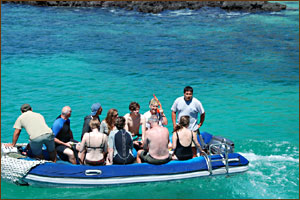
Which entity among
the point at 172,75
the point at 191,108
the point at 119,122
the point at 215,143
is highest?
the point at 172,75

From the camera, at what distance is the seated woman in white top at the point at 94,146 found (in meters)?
8.24

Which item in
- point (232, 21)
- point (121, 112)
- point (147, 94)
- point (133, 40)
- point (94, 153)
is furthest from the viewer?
point (232, 21)

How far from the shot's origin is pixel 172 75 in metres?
18.3

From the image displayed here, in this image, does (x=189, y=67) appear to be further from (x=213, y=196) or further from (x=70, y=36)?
(x=213, y=196)

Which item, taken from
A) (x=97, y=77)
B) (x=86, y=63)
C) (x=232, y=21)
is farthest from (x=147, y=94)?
(x=232, y=21)

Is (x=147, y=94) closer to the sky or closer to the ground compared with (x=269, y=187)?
closer to the sky

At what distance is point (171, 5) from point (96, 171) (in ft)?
91.6

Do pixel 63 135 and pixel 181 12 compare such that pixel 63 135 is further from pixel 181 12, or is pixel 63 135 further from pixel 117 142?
pixel 181 12

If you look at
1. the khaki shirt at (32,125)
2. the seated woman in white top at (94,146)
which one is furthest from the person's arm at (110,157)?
the khaki shirt at (32,125)

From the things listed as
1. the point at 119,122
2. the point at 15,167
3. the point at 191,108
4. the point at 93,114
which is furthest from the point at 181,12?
the point at 15,167

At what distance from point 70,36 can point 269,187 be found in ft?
63.1

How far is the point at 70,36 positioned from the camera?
25.4m

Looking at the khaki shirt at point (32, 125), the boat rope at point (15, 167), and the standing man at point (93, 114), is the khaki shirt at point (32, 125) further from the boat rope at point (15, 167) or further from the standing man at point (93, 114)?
the standing man at point (93, 114)

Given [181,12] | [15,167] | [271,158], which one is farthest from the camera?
[181,12]
